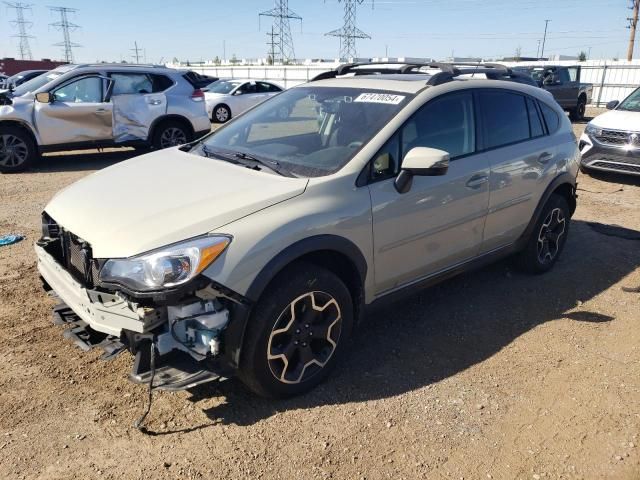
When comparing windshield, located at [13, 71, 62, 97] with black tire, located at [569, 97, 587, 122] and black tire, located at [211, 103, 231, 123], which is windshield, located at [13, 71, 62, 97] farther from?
black tire, located at [569, 97, 587, 122]

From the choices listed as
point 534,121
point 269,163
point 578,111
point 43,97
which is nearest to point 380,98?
point 269,163

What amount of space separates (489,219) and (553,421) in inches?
63.6

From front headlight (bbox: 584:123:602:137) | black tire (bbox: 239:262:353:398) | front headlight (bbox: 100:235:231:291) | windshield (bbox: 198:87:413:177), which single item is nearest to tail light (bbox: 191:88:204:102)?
windshield (bbox: 198:87:413:177)

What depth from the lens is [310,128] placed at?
3920mm

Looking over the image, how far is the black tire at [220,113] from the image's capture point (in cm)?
1772

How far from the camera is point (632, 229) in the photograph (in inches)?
259

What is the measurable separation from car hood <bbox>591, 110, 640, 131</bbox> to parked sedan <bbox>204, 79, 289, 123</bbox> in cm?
1071

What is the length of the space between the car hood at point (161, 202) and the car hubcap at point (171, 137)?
7314 mm

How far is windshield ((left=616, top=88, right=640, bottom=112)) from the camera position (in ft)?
31.2

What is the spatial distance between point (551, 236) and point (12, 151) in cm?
873

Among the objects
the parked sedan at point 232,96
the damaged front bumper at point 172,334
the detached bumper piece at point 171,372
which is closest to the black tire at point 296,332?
the damaged front bumper at point 172,334

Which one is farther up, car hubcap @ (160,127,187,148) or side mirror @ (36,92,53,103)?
side mirror @ (36,92,53,103)

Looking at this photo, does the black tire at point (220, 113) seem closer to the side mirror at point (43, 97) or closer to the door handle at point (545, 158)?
the side mirror at point (43, 97)

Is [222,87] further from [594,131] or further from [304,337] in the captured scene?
[304,337]
